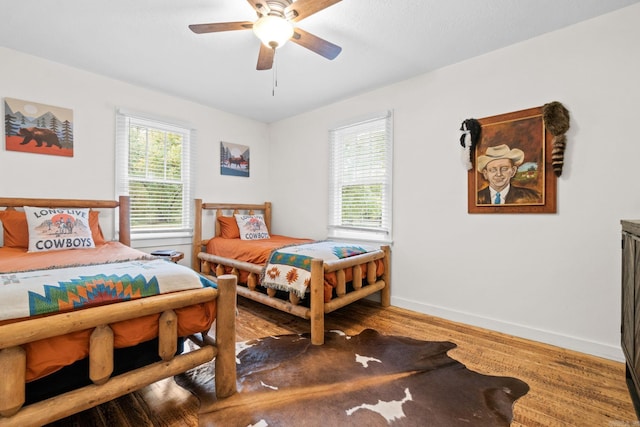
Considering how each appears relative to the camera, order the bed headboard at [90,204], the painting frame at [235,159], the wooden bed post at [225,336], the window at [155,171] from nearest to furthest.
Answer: the wooden bed post at [225,336], the bed headboard at [90,204], the window at [155,171], the painting frame at [235,159]

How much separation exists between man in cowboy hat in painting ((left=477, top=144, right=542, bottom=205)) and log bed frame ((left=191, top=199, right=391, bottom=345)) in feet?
3.54

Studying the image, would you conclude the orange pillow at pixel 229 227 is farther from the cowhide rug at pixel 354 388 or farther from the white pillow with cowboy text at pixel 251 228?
the cowhide rug at pixel 354 388

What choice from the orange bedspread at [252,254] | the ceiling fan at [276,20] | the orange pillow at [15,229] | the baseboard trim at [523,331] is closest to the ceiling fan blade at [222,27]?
the ceiling fan at [276,20]

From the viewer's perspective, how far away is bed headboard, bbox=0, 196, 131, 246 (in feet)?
7.98

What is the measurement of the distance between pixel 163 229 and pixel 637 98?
4.29 meters

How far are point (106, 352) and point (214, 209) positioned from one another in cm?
276

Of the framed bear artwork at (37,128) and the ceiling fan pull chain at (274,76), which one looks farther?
the ceiling fan pull chain at (274,76)

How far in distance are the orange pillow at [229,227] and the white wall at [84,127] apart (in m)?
0.37

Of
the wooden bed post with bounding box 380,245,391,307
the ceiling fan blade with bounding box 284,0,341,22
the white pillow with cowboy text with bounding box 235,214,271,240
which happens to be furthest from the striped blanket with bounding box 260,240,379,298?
the ceiling fan blade with bounding box 284,0,341,22

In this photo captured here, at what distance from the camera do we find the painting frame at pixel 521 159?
2.20 m

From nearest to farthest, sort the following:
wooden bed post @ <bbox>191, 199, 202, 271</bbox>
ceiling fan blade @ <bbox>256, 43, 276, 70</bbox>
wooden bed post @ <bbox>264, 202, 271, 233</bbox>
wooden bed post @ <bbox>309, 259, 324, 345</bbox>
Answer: ceiling fan blade @ <bbox>256, 43, 276, 70</bbox> < wooden bed post @ <bbox>309, 259, 324, 345</bbox> < wooden bed post @ <bbox>191, 199, 202, 271</bbox> < wooden bed post @ <bbox>264, 202, 271, 233</bbox>

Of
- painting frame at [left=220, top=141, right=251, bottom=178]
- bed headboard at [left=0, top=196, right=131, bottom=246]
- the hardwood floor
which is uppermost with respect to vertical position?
painting frame at [left=220, top=141, right=251, bottom=178]

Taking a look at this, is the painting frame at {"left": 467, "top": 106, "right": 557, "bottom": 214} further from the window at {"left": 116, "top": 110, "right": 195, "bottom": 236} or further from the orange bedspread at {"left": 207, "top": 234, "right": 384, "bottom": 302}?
the window at {"left": 116, "top": 110, "right": 195, "bottom": 236}

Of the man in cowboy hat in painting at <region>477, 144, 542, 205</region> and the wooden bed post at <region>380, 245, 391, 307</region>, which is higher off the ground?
the man in cowboy hat in painting at <region>477, 144, 542, 205</region>
